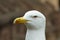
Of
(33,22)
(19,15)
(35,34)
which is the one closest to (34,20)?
(33,22)

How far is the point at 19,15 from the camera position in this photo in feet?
18.6

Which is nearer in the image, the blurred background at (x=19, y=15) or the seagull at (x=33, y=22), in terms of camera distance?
the seagull at (x=33, y=22)

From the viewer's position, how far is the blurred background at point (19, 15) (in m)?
5.45

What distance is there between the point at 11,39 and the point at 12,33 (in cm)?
11

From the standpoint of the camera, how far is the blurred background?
215 inches

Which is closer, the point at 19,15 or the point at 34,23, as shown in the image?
the point at 34,23

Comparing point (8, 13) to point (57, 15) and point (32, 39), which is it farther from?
point (32, 39)

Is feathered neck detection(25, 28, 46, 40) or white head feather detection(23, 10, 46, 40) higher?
white head feather detection(23, 10, 46, 40)

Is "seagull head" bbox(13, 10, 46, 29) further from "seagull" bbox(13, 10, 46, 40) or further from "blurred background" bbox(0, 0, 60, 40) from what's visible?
"blurred background" bbox(0, 0, 60, 40)

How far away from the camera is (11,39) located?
5.52 meters

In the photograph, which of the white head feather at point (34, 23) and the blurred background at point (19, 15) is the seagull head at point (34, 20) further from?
the blurred background at point (19, 15)

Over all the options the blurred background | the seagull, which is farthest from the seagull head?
the blurred background

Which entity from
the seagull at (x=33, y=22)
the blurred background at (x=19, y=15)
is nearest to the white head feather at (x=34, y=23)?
the seagull at (x=33, y=22)

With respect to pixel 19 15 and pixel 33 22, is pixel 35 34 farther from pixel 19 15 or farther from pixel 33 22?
pixel 19 15
